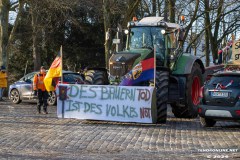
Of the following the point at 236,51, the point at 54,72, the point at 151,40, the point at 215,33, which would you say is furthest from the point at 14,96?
the point at 215,33

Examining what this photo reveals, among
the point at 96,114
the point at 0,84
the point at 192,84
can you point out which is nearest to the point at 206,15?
the point at 0,84

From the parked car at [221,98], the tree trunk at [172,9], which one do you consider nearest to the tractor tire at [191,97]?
the parked car at [221,98]

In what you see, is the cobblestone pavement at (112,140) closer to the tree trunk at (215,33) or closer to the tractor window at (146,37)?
the tractor window at (146,37)

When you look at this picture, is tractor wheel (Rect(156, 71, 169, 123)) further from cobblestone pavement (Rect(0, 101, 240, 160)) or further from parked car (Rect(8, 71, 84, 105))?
parked car (Rect(8, 71, 84, 105))

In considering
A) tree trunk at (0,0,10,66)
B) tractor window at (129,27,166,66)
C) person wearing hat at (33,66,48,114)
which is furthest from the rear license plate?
tree trunk at (0,0,10,66)

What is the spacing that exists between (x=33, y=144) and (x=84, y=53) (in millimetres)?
29961

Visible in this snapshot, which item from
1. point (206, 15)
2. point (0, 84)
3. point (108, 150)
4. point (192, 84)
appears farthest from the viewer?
point (206, 15)

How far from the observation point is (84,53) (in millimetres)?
40938

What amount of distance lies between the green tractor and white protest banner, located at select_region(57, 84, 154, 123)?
0.43m

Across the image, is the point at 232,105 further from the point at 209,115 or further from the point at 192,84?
the point at 192,84

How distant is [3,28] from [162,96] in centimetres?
1808

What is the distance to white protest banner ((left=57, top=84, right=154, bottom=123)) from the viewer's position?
1466cm

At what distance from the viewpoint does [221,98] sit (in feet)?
45.4

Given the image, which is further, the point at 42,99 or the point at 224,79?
the point at 42,99
